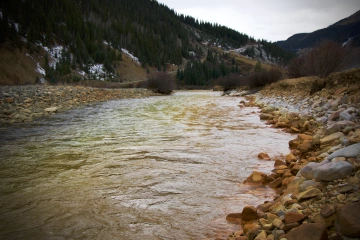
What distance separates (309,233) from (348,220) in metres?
0.30

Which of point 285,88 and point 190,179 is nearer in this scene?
point 190,179

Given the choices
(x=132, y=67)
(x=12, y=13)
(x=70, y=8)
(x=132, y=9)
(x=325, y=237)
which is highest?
(x=132, y=9)

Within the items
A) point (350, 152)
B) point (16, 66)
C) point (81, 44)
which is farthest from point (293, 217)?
point (81, 44)

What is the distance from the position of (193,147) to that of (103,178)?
290 centimetres

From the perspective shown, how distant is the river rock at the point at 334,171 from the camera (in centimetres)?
281

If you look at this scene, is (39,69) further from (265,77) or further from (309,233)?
(309,233)

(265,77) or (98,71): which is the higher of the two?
(98,71)

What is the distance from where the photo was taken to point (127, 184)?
4.35 metres

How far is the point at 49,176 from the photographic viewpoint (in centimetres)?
469

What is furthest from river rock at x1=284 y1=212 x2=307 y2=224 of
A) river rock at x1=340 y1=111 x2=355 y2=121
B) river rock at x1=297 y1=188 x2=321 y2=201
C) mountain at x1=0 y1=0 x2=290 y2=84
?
mountain at x1=0 y1=0 x2=290 y2=84

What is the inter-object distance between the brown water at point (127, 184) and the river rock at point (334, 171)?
0.97m

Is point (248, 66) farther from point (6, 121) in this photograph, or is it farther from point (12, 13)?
point (6, 121)

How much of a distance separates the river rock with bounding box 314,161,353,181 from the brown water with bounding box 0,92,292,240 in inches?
38.1

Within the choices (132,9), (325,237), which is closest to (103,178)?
(325,237)
